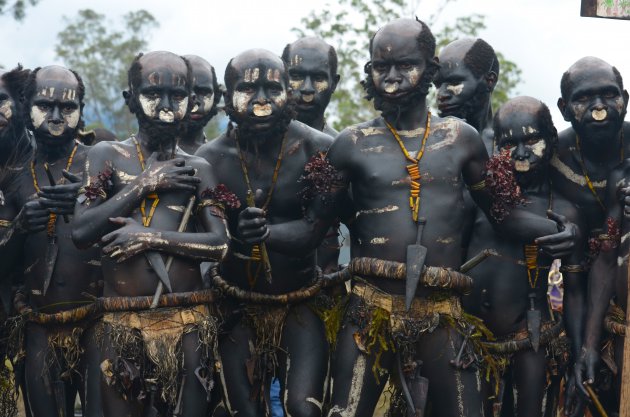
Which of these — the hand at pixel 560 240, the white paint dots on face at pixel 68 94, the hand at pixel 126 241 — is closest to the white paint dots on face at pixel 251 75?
the hand at pixel 126 241

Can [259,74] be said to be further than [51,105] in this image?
No

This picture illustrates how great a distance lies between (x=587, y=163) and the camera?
23.2ft

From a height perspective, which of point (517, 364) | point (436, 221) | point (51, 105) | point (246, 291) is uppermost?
point (51, 105)

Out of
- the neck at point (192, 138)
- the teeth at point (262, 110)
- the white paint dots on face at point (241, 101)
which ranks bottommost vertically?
the neck at point (192, 138)

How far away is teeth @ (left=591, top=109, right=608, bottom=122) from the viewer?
6836 mm

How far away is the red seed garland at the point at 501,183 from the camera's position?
625 centimetres

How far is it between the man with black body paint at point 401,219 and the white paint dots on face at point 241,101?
68 cm

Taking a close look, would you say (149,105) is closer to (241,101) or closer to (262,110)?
(241,101)

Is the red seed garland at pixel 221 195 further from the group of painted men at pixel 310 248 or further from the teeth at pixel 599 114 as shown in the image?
the teeth at pixel 599 114

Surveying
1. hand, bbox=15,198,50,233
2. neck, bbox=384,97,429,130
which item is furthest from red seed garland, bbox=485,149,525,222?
hand, bbox=15,198,50,233

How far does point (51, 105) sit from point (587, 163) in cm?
360

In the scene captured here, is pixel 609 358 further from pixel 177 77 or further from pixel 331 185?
pixel 177 77

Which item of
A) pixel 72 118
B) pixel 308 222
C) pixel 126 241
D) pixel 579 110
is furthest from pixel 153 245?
pixel 579 110

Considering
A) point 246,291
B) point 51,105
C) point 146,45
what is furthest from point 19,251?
point 146,45
